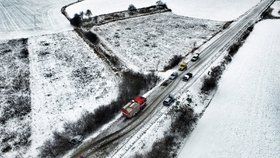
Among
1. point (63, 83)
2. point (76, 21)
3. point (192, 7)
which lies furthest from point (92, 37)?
point (192, 7)

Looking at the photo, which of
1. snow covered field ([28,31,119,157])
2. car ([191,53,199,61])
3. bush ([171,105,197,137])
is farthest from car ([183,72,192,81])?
snow covered field ([28,31,119,157])

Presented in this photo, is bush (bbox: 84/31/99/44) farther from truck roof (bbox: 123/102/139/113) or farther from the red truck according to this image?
truck roof (bbox: 123/102/139/113)

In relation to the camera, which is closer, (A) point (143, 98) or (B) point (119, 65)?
(A) point (143, 98)

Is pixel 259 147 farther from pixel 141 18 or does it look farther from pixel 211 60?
pixel 141 18

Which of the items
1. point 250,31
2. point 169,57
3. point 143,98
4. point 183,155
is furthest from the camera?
point 250,31

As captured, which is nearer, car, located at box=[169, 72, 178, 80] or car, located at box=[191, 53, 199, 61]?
car, located at box=[169, 72, 178, 80]

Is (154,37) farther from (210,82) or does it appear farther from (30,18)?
(30,18)

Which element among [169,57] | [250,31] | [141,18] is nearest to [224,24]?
[250,31]
